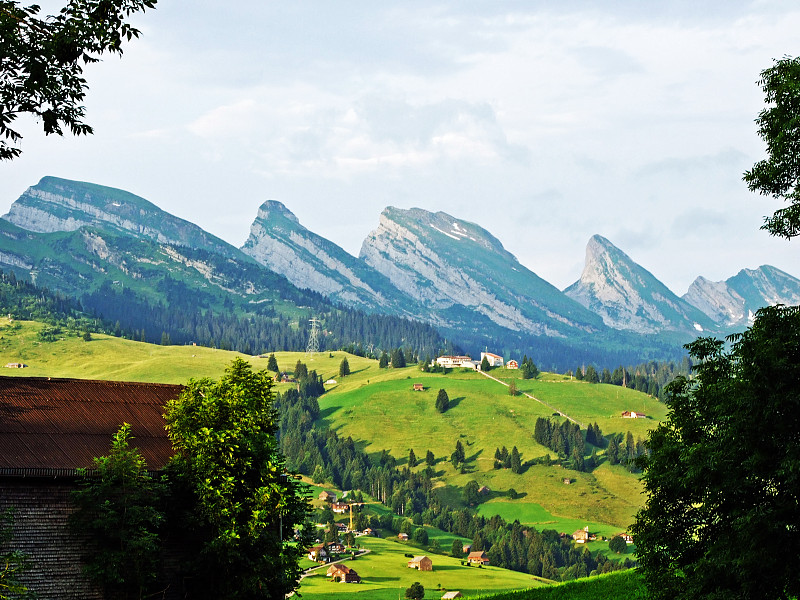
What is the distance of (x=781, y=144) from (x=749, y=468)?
35.7ft

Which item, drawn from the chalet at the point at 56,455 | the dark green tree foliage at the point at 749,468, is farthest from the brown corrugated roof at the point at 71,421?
the dark green tree foliage at the point at 749,468

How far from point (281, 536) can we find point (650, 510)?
Answer: 57.8 ft

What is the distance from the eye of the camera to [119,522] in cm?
3706

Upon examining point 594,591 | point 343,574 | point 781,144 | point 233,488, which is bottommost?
point 343,574

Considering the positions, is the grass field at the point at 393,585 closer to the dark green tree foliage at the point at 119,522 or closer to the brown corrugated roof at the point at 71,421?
the brown corrugated roof at the point at 71,421

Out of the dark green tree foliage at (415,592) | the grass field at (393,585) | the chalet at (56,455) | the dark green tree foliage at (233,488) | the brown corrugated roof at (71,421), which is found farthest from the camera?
the grass field at (393,585)

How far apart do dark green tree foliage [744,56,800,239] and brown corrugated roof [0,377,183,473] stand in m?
27.0

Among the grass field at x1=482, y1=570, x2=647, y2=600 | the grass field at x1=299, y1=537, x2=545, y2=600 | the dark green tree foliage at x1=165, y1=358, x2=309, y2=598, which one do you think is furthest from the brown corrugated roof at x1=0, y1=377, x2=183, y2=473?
the grass field at x1=299, y1=537, x2=545, y2=600

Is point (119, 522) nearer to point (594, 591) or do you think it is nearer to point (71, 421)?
point (71, 421)

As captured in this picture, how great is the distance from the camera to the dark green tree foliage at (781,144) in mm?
31359

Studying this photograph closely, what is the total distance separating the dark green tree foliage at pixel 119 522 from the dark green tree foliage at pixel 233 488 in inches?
95.7

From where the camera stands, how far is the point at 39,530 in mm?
36562

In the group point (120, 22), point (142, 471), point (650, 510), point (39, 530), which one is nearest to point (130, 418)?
point (142, 471)

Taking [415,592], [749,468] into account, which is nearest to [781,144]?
[749,468]
